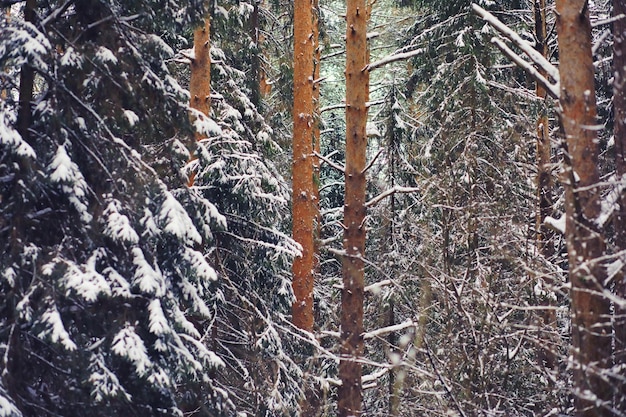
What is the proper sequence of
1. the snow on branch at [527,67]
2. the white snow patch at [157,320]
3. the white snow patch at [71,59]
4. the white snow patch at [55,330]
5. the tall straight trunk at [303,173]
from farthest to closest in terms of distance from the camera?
the tall straight trunk at [303,173] → the white snow patch at [71,59] → the white snow patch at [157,320] → the white snow patch at [55,330] → the snow on branch at [527,67]

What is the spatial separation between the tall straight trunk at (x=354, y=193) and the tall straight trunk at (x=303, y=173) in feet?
9.12

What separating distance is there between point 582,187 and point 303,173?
22.9 feet

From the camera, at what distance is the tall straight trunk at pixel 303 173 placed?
11.1 metres

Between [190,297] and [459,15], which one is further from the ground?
[459,15]

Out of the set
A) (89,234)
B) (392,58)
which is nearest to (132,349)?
(89,234)

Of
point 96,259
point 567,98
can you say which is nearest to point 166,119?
point 96,259

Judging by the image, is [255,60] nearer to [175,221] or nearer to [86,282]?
[175,221]

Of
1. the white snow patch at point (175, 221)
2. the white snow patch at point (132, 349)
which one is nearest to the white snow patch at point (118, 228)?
the white snow patch at point (175, 221)

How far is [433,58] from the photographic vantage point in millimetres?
13023

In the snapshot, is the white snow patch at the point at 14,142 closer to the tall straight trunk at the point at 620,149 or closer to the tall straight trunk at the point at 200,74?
the tall straight trunk at the point at 200,74

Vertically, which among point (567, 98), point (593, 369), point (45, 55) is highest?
point (45, 55)

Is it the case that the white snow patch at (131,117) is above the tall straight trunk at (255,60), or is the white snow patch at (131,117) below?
below

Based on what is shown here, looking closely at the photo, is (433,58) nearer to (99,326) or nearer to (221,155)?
(221,155)

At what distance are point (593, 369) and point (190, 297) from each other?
13.4ft
